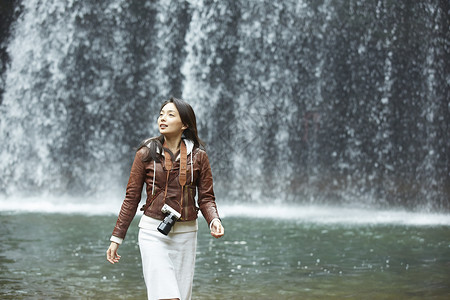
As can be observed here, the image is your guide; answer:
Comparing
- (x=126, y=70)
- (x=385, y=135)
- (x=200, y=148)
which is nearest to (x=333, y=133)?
(x=385, y=135)

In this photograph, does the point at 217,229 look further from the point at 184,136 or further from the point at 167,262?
the point at 184,136

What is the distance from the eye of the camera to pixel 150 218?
3.06 metres

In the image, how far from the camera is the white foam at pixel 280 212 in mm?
10820

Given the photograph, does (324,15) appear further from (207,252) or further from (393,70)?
Result: (207,252)

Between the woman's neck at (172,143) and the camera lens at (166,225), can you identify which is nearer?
the camera lens at (166,225)

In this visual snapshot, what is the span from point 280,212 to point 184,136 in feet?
30.0

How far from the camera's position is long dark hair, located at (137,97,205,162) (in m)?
3.06

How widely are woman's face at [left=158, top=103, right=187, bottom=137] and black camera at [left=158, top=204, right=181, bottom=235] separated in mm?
327

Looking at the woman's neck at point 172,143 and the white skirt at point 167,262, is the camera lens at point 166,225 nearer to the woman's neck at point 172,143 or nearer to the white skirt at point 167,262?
the white skirt at point 167,262

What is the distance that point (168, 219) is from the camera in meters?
3.00

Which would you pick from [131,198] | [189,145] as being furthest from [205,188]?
[131,198]

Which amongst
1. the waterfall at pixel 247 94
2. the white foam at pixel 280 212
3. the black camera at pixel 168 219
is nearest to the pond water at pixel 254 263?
the white foam at pixel 280 212

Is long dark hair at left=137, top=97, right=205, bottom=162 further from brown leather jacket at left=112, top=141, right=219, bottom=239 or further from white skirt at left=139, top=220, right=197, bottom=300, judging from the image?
white skirt at left=139, top=220, right=197, bottom=300

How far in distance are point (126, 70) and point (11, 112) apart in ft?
8.83
